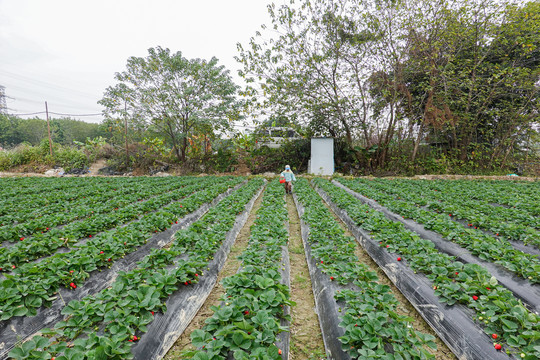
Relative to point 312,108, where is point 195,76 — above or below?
above

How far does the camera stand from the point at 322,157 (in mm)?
16875

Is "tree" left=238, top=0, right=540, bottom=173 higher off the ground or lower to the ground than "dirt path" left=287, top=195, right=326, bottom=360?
higher

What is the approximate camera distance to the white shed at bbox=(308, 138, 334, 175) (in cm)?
1664

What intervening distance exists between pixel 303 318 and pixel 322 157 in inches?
584

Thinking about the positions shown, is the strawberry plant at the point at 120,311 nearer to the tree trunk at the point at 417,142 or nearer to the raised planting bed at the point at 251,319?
the raised planting bed at the point at 251,319

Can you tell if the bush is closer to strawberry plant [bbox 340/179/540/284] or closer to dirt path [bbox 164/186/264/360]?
dirt path [bbox 164/186/264/360]

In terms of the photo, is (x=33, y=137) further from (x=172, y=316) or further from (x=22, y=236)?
(x=172, y=316)

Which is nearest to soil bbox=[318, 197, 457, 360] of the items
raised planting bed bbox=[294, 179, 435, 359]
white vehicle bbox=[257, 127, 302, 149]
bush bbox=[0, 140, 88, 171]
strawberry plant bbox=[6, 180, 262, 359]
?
raised planting bed bbox=[294, 179, 435, 359]

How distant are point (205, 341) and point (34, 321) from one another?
1.84m

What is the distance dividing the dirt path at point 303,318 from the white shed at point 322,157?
498 inches

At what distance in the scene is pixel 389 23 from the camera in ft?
44.3

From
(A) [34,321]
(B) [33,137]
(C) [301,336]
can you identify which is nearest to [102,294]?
(A) [34,321]

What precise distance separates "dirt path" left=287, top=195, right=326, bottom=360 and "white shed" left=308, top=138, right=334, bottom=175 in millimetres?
12645

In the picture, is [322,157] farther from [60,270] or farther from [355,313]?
[60,270]
